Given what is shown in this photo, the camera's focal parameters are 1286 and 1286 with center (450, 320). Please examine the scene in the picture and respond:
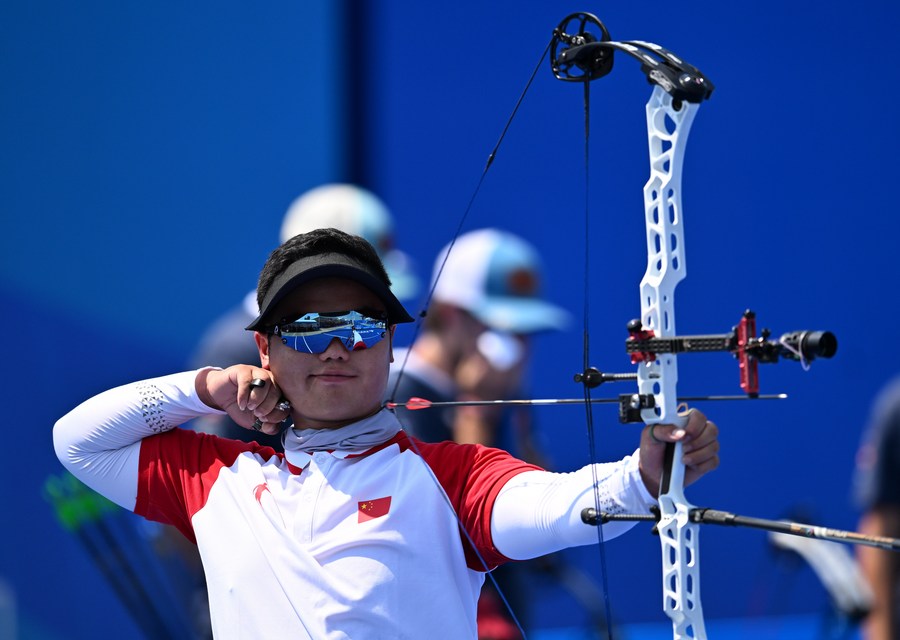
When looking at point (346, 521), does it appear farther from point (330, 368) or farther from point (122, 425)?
point (122, 425)

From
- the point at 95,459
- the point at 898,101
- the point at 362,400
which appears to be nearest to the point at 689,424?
the point at 362,400

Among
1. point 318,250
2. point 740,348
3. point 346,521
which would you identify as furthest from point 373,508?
point 740,348

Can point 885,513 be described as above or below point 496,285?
below

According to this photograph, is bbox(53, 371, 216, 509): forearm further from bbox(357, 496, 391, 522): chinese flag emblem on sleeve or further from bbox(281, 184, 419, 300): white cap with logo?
bbox(281, 184, 419, 300): white cap with logo

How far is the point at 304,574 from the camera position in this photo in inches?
69.7

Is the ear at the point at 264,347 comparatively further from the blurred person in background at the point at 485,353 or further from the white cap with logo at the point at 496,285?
the white cap with logo at the point at 496,285

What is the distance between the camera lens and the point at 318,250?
6.40ft

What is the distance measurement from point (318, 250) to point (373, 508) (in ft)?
1.34

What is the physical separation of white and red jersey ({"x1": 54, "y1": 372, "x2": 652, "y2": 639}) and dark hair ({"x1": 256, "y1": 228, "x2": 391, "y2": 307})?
0.22 m

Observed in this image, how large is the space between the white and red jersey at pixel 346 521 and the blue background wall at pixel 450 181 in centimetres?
239

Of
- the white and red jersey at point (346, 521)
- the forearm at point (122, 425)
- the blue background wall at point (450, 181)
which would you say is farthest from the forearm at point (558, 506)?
the blue background wall at point (450, 181)

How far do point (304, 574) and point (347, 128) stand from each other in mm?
2876

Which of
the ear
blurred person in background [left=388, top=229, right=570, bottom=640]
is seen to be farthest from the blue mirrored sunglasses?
blurred person in background [left=388, top=229, right=570, bottom=640]

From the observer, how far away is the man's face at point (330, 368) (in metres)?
1.88
